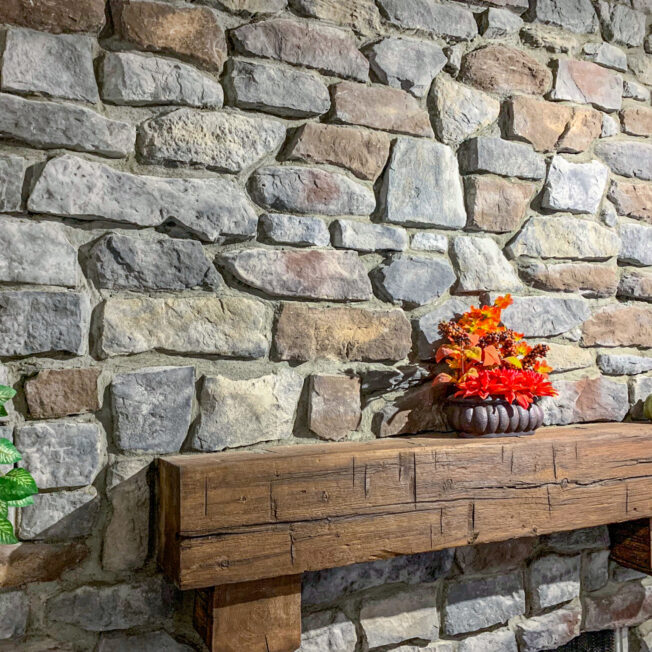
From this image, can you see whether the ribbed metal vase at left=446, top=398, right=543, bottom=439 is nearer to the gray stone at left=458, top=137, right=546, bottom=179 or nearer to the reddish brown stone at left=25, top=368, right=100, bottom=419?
the gray stone at left=458, top=137, right=546, bottom=179

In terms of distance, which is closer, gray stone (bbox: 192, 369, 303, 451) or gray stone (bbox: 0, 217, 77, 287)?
gray stone (bbox: 0, 217, 77, 287)

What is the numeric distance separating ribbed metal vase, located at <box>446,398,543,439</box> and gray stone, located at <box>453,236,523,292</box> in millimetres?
323

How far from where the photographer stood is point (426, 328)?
167 cm

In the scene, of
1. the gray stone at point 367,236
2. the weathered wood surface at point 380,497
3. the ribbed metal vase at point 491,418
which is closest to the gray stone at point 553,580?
the weathered wood surface at point 380,497

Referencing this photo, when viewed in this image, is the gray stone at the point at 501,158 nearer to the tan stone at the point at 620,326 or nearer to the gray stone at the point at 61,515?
the tan stone at the point at 620,326

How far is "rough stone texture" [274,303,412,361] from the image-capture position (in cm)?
151

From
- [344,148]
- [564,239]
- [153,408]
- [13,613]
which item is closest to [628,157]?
[564,239]

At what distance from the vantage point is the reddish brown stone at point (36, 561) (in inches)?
49.6

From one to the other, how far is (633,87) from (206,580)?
73.7 inches

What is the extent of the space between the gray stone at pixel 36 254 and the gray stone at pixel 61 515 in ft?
1.39

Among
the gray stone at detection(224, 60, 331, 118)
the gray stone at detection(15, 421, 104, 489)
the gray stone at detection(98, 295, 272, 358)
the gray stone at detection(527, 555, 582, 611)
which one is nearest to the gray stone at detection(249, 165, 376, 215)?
the gray stone at detection(224, 60, 331, 118)

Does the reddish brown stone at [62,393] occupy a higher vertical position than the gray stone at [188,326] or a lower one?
lower

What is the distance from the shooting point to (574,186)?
188 centimetres

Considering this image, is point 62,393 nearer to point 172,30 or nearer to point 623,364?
point 172,30
